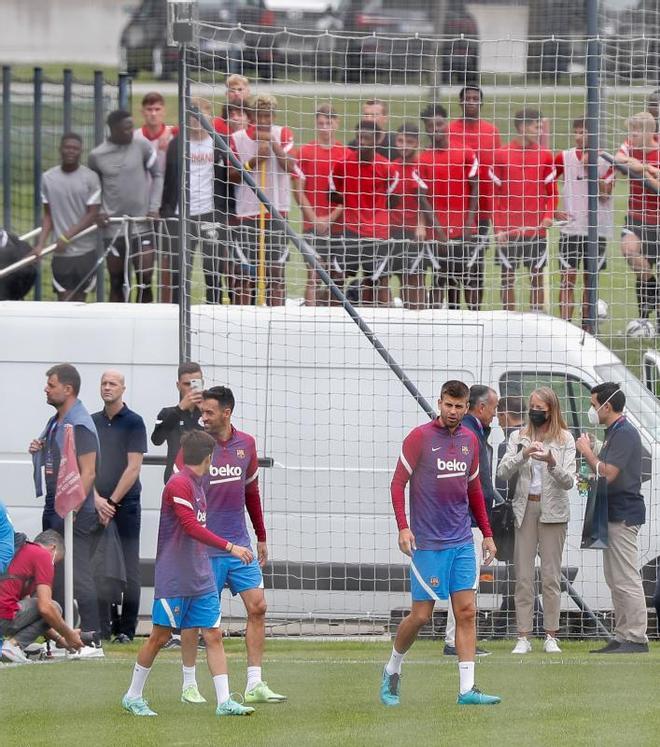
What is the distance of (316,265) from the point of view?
13047 millimetres

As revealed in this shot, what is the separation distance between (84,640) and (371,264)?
170 inches

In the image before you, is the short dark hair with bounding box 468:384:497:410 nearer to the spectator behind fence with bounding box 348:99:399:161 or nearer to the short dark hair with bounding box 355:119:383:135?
the spectator behind fence with bounding box 348:99:399:161

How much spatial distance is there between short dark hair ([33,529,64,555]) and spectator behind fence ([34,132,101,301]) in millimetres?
4044

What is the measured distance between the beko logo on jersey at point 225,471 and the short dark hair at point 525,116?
5.20 meters

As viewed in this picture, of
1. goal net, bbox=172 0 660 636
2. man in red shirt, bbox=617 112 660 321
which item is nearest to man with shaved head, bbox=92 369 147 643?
goal net, bbox=172 0 660 636

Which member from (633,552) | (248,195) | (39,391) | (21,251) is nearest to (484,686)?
(633,552)

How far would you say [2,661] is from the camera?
1127 cm

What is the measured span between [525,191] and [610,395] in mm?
2777

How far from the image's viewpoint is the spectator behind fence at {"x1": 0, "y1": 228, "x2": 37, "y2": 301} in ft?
50.4

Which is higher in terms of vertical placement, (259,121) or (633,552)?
(259,121)

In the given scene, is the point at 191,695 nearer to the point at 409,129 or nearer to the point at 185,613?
the point at 185,613

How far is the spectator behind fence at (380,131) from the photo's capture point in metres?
13.9

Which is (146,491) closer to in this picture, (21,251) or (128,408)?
(128,408)

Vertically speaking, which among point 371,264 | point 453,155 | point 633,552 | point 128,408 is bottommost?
point 633,552
